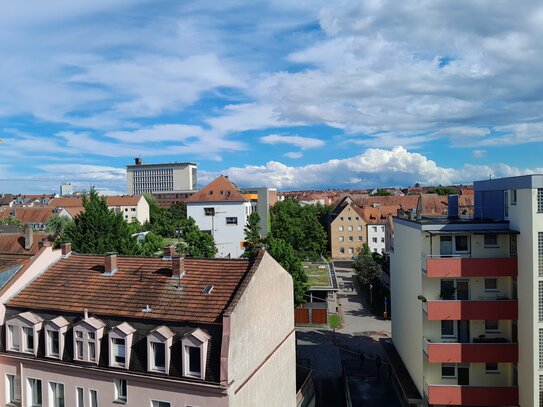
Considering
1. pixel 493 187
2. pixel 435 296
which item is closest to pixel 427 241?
pixel 435 296

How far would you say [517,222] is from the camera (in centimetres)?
2467

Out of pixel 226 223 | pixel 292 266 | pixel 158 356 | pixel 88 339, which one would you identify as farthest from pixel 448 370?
pixel 226 223

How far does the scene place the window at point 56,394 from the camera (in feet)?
70.5

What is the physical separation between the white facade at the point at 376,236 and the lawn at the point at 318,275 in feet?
111

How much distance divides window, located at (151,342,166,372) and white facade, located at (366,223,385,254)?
253ft

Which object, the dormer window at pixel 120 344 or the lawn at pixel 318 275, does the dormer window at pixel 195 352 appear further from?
the lawn at pixel 318 275

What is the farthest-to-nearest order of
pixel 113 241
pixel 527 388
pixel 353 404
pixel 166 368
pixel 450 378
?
pixel 113 241, pixel 353 404, pixel 450 378, pixel 527 388, pixel 166 368

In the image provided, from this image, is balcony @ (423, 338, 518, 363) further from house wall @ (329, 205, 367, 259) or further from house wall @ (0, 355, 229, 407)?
house wall @ (329, 205, 367, 259)

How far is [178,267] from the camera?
2256cm

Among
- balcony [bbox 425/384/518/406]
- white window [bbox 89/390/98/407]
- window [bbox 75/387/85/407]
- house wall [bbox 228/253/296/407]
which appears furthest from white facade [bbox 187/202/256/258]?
white window [bbox 89/390/98/407]

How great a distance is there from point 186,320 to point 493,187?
65.7 feet

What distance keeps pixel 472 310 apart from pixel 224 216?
42053mm

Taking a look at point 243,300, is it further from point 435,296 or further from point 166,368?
point 435,296

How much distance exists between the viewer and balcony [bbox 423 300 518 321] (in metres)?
24.8
